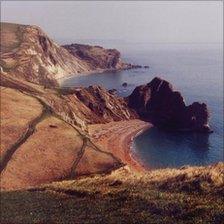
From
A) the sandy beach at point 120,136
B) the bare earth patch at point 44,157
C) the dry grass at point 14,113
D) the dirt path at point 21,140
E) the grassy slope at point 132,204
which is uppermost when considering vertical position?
the grassy slope at point 132,204

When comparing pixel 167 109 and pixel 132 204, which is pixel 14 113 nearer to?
pixel 167 109

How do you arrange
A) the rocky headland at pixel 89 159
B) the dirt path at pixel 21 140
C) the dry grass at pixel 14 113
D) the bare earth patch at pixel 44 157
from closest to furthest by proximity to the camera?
the rocky headland at pixel 89 159 → the bare earth patch at pixel 44 157 → the dirt path at pixel 21 140 → the dry grass at pixel 14 113

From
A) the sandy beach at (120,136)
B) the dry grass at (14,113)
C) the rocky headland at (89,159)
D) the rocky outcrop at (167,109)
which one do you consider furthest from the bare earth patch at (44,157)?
the rocky outcrop at (167,109)

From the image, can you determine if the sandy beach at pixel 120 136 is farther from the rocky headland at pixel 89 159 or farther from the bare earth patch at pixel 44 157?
the bare earth patch at pixel 44 157

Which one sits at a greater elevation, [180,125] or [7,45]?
[7,45]

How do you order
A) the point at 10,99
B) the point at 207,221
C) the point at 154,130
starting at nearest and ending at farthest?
the point at 207,221 → the point at 10,99 → the point at 154,130

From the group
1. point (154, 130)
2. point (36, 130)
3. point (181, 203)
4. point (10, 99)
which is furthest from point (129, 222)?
point (154, 130)

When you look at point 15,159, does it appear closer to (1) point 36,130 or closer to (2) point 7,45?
(1) point 36,130
